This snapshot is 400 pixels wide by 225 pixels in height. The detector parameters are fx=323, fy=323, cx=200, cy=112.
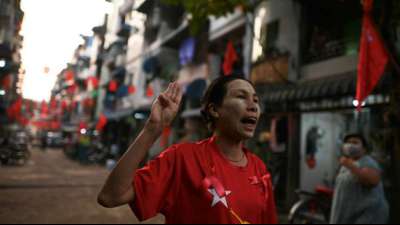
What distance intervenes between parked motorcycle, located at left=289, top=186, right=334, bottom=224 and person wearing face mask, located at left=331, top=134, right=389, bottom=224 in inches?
78.5

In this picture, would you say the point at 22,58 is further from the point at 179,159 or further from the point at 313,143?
the point at 313,143

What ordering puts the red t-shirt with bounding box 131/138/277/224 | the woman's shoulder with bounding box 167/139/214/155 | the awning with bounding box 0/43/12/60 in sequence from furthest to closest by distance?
the woman's shoulder with bounding box 167/139/214/155
the red t-shirt with bounding box 131/138/277/224
the awning with bounding box 0/43/12/60

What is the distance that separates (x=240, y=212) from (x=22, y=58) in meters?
1.18

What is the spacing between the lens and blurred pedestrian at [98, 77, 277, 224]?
1.44 meters

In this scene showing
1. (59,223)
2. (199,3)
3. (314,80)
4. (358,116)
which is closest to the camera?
(199,3)

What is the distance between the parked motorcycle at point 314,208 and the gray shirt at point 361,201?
202 cm

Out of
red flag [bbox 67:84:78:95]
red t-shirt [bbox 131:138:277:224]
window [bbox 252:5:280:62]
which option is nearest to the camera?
red t-shirt [bbox 131:138:277:224]

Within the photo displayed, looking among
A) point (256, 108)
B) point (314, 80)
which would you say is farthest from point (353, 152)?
point (314, 80)

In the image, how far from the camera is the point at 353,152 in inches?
167

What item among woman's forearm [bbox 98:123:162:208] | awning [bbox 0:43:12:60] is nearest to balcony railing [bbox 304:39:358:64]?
woman's forearm [bbox 98:123:162:208]

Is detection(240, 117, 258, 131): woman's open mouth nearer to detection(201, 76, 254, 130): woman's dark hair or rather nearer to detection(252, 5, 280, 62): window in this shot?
detection(201, 76, 254, 130): woman's dark hair

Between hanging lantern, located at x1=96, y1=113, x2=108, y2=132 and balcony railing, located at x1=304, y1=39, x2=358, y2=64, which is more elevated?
balcony railing, located at x1=304, y1=39, x2=358, y2=64

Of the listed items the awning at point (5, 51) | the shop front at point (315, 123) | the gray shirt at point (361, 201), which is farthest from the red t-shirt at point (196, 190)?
the shop front at point (315, 123)

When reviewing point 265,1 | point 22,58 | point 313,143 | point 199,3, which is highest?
point 265,1
